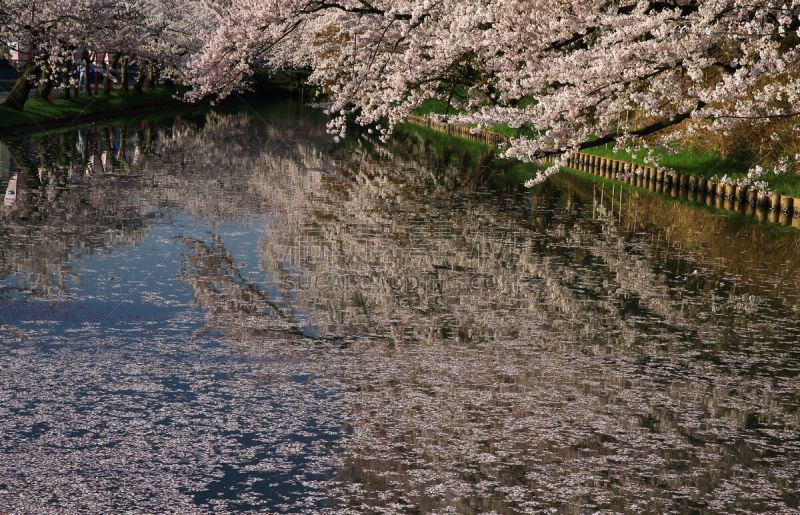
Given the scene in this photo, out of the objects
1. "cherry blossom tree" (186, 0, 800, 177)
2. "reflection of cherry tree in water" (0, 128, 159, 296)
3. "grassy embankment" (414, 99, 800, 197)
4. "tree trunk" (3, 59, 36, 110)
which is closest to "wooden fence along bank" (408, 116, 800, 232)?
"grassy embankment" (414, 99, 800, 197)

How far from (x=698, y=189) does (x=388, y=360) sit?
19.3 metres

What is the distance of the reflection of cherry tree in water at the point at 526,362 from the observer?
7.13 meters

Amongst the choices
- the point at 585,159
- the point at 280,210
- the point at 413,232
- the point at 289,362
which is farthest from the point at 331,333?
the point at 585,159

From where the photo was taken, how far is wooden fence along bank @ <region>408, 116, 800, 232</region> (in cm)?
2297

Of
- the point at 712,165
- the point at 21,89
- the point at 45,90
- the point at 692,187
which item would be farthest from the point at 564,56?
the point at 45,90

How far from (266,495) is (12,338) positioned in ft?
14.9

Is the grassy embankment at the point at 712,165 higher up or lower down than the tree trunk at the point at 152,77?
→ lower down

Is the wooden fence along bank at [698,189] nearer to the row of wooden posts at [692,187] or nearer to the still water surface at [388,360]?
the row of wooden posts at [692,187]

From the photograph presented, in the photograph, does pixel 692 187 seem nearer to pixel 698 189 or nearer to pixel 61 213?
pixel 698 189

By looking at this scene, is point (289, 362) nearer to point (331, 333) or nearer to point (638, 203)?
point (331, 333)

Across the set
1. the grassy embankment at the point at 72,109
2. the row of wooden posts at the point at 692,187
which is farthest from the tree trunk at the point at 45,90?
the row of wooden posts at the point at 692,187

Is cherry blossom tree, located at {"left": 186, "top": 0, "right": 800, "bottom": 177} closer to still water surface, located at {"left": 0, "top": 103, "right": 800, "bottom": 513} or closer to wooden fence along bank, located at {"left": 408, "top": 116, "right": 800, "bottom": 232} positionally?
wooden fence along bank, located at {"left": 408, "top": 116, "right": 800, "bottom": 232}

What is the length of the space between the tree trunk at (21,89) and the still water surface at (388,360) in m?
18.7

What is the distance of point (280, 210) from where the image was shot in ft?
68.4
